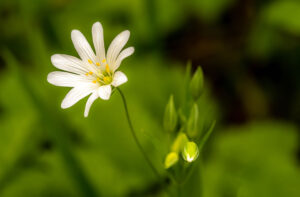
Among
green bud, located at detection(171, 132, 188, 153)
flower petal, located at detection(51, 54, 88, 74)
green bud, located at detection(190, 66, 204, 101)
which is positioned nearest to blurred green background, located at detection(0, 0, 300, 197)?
green bud, located at detection(171, 132, 188, 153)

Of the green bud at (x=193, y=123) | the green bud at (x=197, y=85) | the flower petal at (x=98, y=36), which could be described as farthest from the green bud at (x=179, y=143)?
the flower petal at (x=98, y=36)

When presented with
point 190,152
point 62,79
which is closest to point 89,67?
point 62,79

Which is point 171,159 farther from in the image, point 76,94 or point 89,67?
point 89,67

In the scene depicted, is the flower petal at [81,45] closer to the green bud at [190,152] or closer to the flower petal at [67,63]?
the flower petal at [67,63]

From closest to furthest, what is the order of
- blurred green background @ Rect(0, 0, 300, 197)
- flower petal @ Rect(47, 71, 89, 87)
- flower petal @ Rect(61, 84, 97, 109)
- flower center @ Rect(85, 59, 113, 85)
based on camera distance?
flower petal @ Rect(61, 84, 97, 109) < flower petal @ Rect(47, 71, 89, 87) < flower center @ Rect(85, 59, 113, 85) < blurred green background @ Rect(0, 0, 300, 197)

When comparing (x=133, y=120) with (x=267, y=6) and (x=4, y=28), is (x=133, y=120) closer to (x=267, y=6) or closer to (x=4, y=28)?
(x=267, y=6)

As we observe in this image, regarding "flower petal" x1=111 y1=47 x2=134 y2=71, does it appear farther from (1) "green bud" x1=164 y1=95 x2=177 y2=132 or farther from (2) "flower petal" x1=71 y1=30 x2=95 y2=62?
(1) "green bud" x1=164 y1=95 x2=177 y2=132
